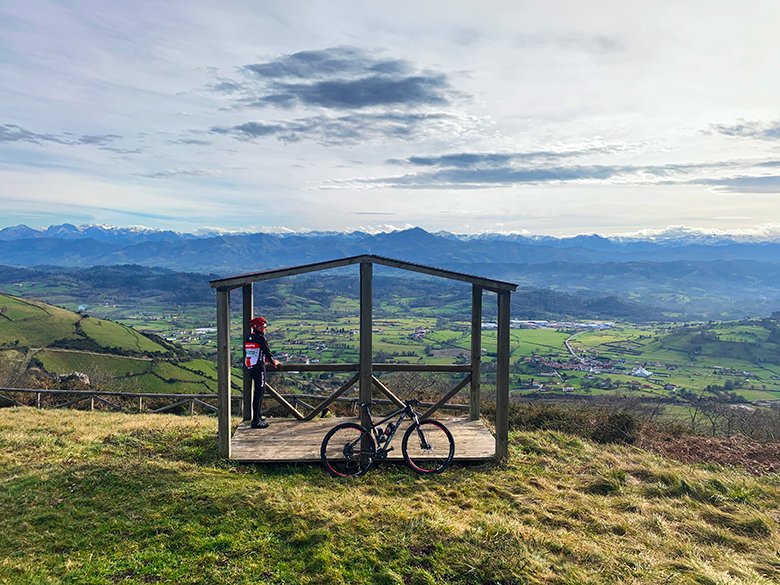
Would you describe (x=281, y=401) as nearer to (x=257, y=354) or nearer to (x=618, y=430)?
(x=257, y=354)

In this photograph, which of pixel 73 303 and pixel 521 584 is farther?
pixel 73 303

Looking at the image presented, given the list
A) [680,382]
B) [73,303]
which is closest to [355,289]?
[73,303]

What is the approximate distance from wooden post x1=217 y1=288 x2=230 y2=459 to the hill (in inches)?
1057

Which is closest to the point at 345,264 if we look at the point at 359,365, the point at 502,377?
the point at 359,365

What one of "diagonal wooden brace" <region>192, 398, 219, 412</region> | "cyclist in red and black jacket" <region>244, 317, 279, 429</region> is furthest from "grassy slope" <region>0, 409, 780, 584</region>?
"diagonal wooden brace" <region>192, 398, 219, 412</region>

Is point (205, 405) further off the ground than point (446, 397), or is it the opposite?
point (446, 397)

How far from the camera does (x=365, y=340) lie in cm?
870

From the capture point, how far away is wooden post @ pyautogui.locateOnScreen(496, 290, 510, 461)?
8.88 m

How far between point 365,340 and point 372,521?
3265 mm

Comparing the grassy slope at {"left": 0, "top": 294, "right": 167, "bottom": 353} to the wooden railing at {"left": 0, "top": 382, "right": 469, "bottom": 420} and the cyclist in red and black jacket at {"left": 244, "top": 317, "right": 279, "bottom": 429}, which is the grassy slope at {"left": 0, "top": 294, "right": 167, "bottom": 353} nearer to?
the wooden railing at {"left": 0, "top": 382, "right": 469, "bottom": 420}

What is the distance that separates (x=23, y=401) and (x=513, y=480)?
16.2m

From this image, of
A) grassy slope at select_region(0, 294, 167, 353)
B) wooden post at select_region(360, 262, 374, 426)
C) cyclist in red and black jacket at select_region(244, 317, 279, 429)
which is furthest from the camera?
grassy slope at select_region(0, 294, 167, 353)

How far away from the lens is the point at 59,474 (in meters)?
7.54

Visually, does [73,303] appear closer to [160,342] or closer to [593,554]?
[160,342]
